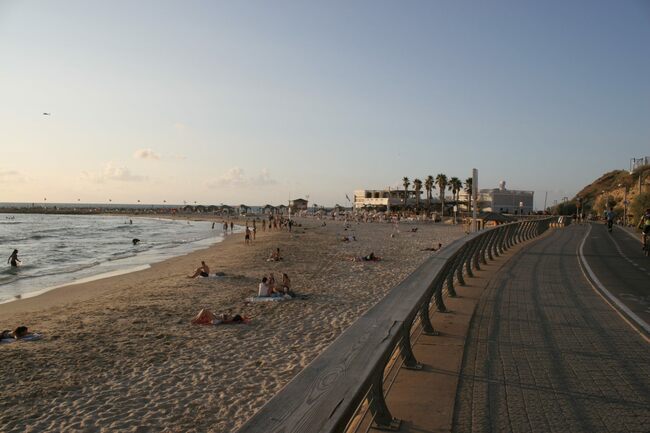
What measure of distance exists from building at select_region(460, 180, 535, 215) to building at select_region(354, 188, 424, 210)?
15.2 meters

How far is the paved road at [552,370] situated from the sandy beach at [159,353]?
265 cm

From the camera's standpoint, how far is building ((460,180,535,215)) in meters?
89.0

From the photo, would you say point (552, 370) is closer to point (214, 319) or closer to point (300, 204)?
point (214, 319)

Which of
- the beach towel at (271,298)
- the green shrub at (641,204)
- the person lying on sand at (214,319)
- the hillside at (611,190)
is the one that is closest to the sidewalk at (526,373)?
the person lying on sand at (214,319)

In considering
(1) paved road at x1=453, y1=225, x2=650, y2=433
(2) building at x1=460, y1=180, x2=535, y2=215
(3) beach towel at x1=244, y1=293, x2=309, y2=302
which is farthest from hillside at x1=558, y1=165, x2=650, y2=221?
(1) paved road at x1=453, y1=225, x2=650, y2=433

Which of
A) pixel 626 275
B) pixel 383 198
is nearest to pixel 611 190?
pixel 383 198

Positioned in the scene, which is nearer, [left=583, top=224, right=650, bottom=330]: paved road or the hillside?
[left=583, top=224, right=650, bottom=330]: paved road

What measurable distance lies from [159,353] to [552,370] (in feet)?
20.0

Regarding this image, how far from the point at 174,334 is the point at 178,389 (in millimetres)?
2998

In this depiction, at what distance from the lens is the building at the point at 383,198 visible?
101 metres

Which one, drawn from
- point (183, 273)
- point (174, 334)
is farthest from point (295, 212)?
point (174, 334)

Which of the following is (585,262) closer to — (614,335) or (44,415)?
(614,335)

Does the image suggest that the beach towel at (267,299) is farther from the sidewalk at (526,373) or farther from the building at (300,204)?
the building at (300,204)

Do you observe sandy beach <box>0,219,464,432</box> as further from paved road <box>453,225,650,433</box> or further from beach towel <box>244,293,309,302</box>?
paved road <box>453,225,650,433</box>
